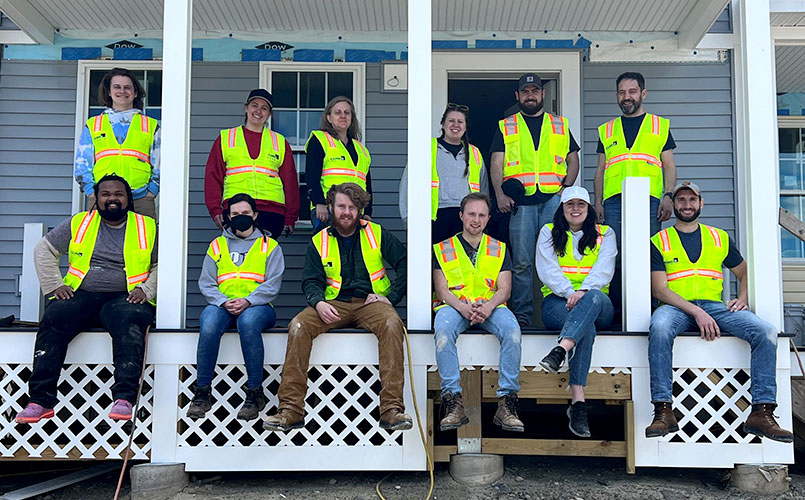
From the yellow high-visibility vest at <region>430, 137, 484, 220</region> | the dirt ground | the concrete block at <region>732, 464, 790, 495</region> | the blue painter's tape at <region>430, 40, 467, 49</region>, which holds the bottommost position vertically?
the dirt ground

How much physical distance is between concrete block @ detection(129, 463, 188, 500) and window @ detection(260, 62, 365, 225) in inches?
121

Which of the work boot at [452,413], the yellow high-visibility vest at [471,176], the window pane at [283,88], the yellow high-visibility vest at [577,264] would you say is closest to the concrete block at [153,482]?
the work boot at [452,413]

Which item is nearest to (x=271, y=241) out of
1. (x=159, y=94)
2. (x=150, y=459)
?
(x=150, y=459)

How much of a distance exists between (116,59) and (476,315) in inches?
179

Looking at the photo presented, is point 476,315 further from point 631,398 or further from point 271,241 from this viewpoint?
point 271,241

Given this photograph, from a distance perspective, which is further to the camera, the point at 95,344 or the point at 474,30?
the point at 474,30

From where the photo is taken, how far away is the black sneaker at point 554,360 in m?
3.84

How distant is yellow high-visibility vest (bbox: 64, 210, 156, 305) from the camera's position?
14.2 ft

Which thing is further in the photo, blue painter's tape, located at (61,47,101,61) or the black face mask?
blue painter's tape, located at (61,47,101,61)

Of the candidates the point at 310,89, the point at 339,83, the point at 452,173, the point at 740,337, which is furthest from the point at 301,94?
the point at 740,337

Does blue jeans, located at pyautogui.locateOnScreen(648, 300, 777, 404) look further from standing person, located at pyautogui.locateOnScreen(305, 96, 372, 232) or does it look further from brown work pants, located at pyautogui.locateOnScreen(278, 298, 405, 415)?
standing person, located at pyautogui.locateOnScreen(305, 96, 372, 232)

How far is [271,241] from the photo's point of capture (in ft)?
14.6

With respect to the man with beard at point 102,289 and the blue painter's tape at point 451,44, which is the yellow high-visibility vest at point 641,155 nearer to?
the blue painter's tape at point 451,44

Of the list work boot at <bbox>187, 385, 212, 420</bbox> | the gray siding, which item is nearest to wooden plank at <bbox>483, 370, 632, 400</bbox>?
work boot at <bbox>187, 385, 212, 420</bbox>
